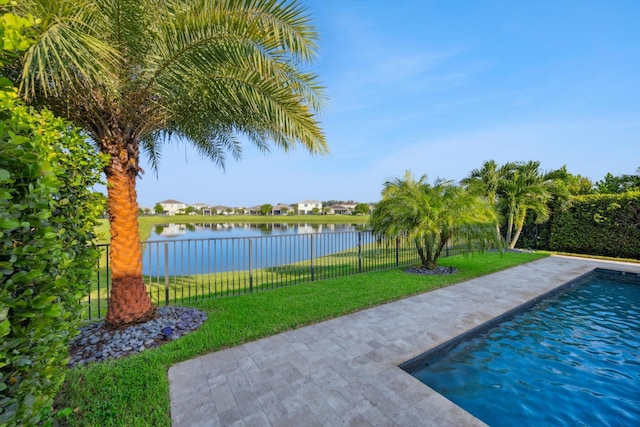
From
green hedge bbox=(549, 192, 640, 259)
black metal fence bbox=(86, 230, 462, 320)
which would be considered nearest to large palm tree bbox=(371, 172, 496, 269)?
black metal fence bbox=(86, 230, 462, 320)

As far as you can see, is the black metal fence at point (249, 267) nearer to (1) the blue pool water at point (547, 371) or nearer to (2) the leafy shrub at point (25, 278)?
(2) the leafy shrub at point (25, 278)

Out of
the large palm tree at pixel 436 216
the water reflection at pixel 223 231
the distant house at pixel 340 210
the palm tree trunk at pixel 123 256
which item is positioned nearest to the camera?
the palm tree trunk at pixel 123 256

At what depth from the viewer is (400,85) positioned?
1059 cm

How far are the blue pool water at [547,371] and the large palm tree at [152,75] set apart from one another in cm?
352

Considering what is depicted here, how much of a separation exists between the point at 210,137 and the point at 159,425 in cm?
518

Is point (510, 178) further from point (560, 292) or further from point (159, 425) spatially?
point (159, 425)

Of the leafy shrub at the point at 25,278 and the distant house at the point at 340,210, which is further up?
the distant house at the point at 340,210

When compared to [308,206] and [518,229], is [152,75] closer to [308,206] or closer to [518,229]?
[518,229]

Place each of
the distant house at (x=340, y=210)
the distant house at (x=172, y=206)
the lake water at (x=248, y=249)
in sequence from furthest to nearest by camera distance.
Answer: the distant house at (x=172, y=206) → the distant house at (x=340, y=210) → the lake water at (x=248, y=249)

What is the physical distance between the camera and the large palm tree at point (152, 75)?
2641 mm

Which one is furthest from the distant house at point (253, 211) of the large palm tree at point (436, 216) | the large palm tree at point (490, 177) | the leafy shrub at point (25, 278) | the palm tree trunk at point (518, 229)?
the leafy shrub at point (25, 278)

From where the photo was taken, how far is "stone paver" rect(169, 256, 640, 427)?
2.30m

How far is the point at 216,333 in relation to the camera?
3770mm

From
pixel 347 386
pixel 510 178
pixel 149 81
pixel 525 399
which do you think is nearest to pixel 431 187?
pixel 525 399
